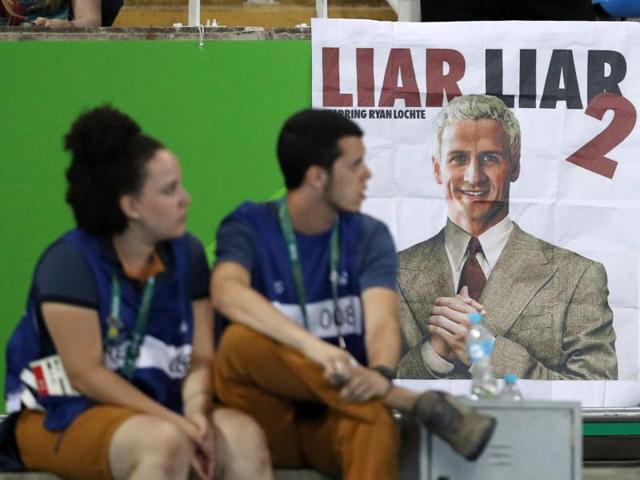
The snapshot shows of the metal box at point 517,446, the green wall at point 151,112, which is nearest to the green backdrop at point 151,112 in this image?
the green wall at point 151,112

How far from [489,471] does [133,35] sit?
2592 mm

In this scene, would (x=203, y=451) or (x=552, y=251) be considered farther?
(x=552, y=251)

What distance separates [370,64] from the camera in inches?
215

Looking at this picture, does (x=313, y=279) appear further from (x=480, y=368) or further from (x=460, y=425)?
(x=480, y=368)

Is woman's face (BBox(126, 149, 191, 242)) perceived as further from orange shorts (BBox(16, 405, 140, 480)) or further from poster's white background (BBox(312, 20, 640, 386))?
poster's white background (BBox(312, 20, 640, 386))

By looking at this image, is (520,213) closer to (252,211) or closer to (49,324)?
(252,211)

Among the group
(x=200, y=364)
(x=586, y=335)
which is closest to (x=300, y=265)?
(x=200, y=364)

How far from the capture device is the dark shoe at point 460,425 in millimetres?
3521

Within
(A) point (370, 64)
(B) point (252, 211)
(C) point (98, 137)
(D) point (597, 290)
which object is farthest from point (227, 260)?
(D) point (597, 290)

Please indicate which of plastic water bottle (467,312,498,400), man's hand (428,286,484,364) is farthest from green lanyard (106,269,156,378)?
man's hand (428,286,484,364)

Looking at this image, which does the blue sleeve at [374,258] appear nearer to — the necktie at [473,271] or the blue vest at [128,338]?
the blue vest at [128,338]

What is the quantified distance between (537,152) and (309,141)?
1939mm

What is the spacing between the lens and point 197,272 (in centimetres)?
382

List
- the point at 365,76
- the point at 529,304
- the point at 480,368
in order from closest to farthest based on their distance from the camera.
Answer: the point at 480,368, the point at 365,76, the point at 529,304
